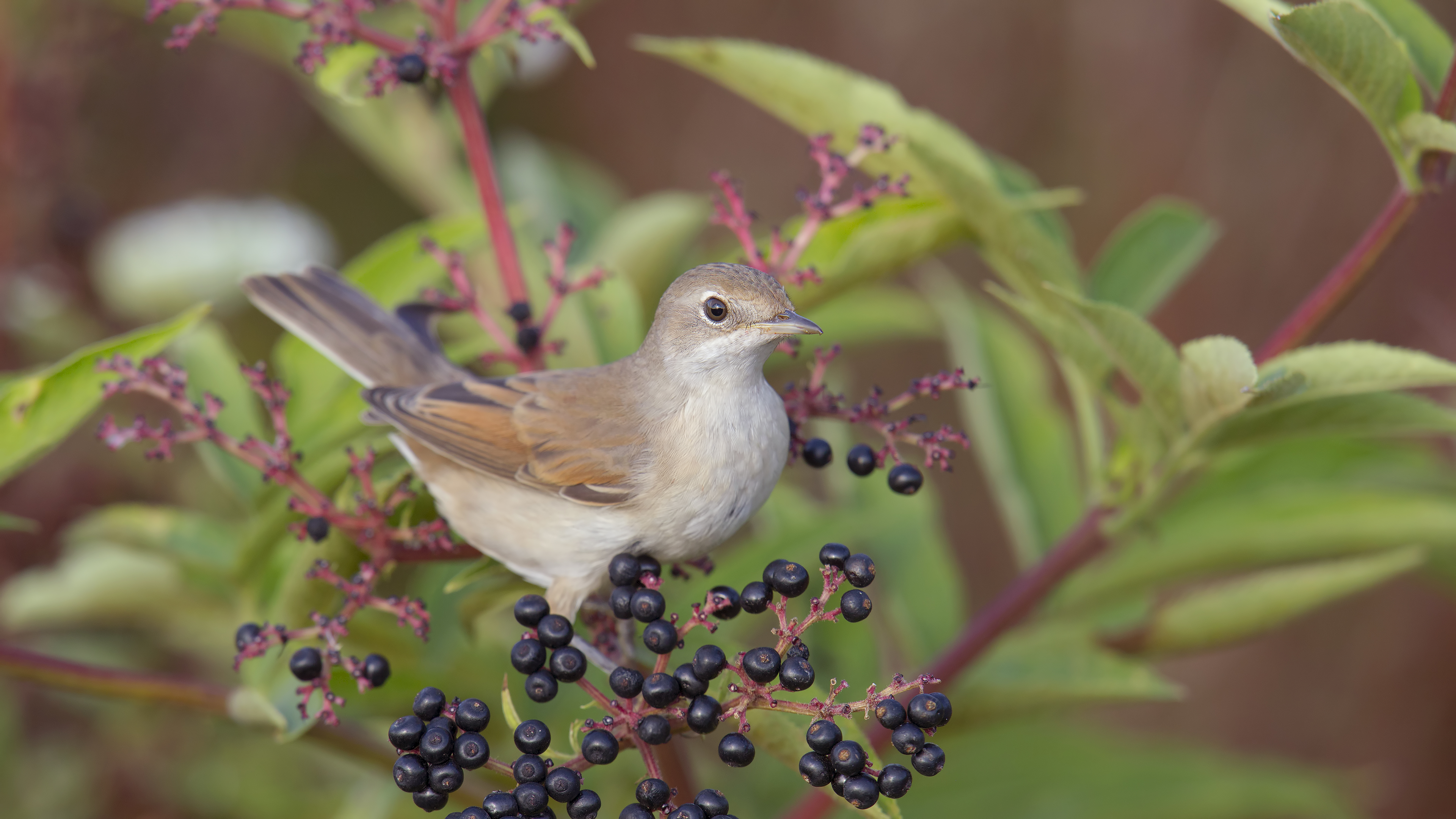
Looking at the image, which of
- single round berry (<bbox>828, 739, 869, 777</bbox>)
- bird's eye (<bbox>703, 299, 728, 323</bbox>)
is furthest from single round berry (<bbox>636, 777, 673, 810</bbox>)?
bird's eye (<bbox>703, 299, 728, 323</bbox>)

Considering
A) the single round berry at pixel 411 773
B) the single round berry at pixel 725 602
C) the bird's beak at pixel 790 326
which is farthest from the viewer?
the bird's beak at pixel 790 326

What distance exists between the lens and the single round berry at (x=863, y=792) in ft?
5.65

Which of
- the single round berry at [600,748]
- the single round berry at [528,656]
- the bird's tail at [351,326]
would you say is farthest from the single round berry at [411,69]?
the single round berry at [600,748]

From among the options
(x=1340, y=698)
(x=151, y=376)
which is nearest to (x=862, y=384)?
(x=1340, y=698)

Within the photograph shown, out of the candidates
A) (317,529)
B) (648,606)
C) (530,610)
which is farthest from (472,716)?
(317,529)

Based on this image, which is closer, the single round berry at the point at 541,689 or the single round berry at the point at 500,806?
the single round berry at the point at 500,806

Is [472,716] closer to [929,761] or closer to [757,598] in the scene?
[757,598]

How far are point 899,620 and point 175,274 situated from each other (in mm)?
2967

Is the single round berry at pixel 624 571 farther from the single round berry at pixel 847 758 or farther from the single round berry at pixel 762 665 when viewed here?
the single round berry at pixel 847 758

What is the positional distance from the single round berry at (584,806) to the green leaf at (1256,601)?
169 cm

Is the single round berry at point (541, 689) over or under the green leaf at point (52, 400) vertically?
over

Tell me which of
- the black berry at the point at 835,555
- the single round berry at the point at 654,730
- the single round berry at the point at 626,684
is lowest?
the single round berry at the point at 626,684

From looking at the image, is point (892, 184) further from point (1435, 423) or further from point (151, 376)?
point (151, 376)

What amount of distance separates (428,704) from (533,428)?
3.17 feet
